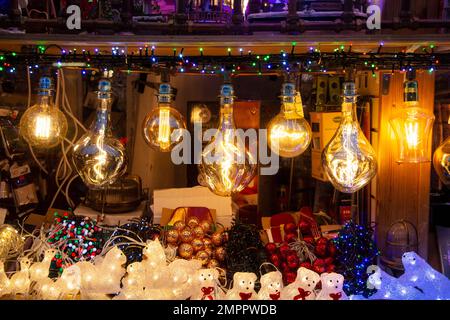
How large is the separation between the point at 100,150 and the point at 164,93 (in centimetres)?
33

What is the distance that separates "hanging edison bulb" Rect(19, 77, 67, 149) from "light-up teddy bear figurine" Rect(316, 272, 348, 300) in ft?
4.01

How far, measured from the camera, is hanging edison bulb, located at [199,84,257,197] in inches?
72.3

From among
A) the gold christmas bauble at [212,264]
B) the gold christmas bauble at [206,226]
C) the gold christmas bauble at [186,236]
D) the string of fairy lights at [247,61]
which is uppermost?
the string of fairy lights at [247,61]

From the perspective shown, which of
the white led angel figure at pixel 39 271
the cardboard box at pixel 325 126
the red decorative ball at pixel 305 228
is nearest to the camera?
the white led angel figure at pixel 39 271

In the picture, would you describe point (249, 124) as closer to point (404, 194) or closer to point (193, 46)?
point (404, 194)

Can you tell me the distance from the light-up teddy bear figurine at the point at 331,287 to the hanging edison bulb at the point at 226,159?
516 mm

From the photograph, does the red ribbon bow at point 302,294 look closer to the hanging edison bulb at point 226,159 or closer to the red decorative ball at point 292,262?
the red decorative ball at point 292,262

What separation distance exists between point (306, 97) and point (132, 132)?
1.60 meters

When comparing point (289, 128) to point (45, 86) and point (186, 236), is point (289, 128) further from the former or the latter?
point (45, 86)

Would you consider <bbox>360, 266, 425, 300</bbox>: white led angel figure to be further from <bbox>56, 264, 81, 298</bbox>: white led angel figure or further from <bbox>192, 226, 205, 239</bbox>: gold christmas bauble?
<bbox>56, 264, 81, 298</bbox>: white led angel figure

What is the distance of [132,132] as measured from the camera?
4.55 m

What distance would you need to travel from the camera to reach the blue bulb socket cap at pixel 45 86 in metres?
1.92

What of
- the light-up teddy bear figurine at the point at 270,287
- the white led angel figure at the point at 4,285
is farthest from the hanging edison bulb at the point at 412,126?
the white led angel figure at the point at 4,285
